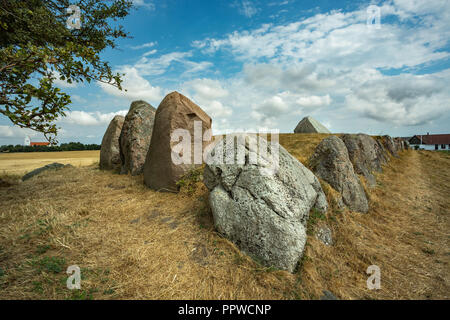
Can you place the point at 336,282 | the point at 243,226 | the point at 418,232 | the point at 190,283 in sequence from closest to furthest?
the point at 190,283 → the point at 336,282 → the point at 243,226 → the point at 418,232

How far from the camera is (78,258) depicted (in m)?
3.53

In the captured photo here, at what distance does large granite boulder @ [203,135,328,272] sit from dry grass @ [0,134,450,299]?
25cm

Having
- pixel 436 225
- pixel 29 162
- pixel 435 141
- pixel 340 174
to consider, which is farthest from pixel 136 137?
pixel 435 141

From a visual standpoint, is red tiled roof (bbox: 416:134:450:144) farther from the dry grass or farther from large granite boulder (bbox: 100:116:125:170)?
large granite boulder (bbox: 100:116:125:170)

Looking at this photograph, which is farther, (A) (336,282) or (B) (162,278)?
(A) (336,282)

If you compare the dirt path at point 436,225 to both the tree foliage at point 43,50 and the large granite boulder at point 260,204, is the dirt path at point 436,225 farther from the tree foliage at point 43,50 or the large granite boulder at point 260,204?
the tree foliage at point 43,50

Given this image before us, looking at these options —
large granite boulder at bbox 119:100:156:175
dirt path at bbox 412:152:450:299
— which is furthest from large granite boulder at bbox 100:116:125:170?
dirt path at bbox 412:152:450:299

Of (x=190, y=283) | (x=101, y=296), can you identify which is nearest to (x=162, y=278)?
(x=190, y=283)

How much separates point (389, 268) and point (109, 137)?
40.2 ft

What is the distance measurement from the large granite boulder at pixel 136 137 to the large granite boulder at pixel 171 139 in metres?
1.60

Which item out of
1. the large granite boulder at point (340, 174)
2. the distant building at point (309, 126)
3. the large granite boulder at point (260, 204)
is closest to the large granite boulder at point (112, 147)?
the large granite boulder at point (260, 204)

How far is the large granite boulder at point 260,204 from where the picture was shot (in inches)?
140

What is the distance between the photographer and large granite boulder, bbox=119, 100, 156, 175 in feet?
27.7
